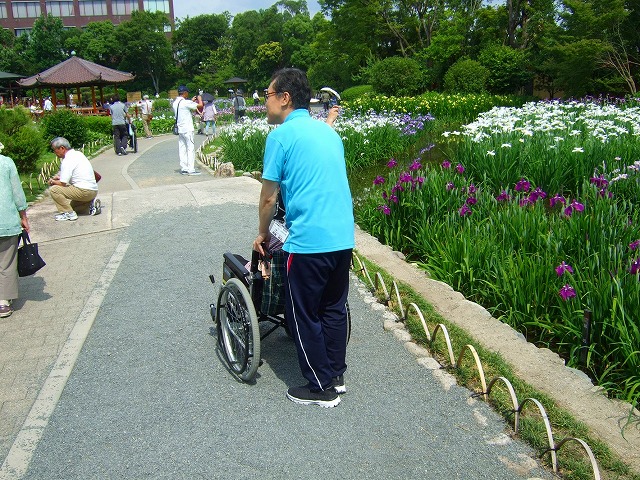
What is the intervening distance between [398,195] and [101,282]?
10.4 ft

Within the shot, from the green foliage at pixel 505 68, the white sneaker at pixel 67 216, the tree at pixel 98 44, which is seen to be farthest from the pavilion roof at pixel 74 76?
the tree at pixel 98 44

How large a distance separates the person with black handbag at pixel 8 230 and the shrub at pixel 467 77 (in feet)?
73.7

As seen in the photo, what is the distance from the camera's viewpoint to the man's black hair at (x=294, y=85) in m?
3.35

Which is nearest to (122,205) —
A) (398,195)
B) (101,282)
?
(101,282)

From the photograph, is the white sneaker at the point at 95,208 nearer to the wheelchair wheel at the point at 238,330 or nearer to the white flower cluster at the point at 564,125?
the wheelchair wheel at the point at 238,330

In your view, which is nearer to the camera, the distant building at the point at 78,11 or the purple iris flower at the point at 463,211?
the purple iris flower at the point at 463,211

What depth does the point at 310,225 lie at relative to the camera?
10.6 feet

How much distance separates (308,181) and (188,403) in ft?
4.91

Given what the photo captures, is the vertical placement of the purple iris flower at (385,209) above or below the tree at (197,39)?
below

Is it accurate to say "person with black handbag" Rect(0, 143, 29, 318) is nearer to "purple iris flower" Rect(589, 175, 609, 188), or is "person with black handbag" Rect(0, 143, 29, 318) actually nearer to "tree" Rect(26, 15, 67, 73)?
"purple iris flower" Rect(589, 175, 609, 188)

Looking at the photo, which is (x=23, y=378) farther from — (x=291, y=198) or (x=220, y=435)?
(x=291, y=198)

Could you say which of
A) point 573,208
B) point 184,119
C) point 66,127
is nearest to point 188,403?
point 573,208

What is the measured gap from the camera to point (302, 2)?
87250 millimetres

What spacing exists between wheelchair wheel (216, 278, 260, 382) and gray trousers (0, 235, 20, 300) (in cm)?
218
